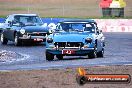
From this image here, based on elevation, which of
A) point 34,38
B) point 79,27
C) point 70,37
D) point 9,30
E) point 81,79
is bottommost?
point 34,38

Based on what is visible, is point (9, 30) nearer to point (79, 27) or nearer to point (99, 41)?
point (79, 27)

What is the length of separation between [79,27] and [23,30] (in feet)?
23.3

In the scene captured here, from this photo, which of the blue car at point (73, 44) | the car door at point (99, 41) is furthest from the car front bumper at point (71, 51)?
the car door at point (99, 41)

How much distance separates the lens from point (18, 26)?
25.1 metres

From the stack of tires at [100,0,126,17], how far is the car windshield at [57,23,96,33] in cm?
2813

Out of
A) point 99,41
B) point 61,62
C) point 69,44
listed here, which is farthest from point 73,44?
point 99,41

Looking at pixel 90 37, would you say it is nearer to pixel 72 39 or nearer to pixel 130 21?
pixel 72 39

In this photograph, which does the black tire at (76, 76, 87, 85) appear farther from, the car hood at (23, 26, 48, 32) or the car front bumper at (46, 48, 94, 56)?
the car hood at (23, 26, 48, 32)

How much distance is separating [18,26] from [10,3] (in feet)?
146

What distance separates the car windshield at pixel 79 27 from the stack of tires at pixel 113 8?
28.1 metres

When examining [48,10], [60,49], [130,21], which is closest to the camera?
[60,49]

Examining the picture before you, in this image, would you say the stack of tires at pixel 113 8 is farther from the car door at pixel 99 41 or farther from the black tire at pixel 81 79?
the black tire at pixel 81 79

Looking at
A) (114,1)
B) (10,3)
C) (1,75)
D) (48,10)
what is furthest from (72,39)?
(10,3)

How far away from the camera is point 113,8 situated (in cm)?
4744
